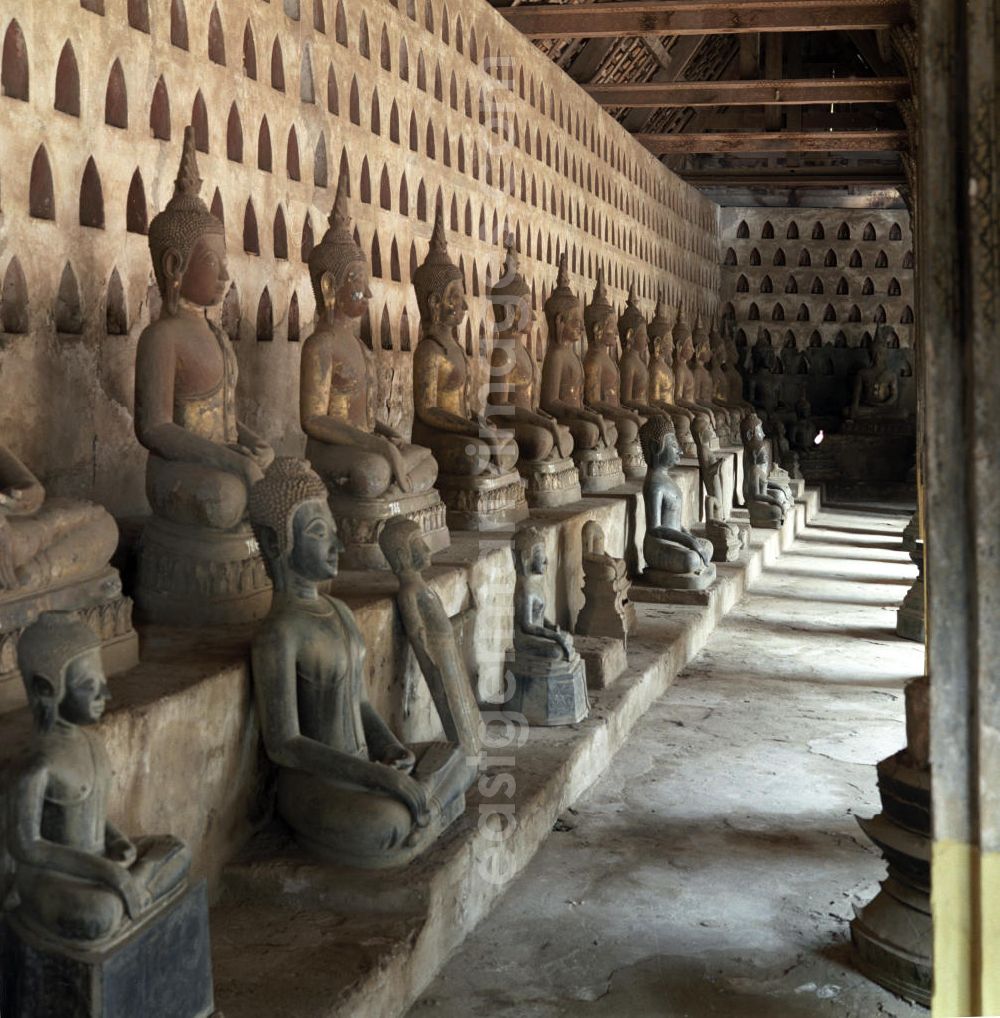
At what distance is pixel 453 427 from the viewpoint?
752 centimetres

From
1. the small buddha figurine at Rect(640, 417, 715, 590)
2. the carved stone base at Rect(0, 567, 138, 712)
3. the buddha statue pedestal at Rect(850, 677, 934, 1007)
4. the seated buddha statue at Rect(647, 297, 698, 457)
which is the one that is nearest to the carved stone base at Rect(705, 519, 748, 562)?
the small buddha figurine at Rect(640, 417, 715, 590)

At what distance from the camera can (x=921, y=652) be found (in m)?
9.05

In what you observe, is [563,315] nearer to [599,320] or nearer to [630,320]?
[599,320]

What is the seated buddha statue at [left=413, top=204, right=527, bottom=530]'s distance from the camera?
24.2 ft

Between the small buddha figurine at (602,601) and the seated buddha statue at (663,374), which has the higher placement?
the seated buddha statue at (663,374)

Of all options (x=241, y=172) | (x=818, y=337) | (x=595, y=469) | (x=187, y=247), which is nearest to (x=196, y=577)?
(x=187, y=247)

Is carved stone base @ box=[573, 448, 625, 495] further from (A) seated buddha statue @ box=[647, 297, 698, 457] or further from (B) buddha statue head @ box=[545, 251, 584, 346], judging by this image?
(A) seated buddha statue @ box=[647, 297, 698, 457]

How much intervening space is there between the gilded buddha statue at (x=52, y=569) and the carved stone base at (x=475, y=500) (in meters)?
3.27

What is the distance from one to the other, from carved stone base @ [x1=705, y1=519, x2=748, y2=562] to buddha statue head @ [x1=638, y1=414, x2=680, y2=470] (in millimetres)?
1633

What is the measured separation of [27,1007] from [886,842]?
2.48 meters

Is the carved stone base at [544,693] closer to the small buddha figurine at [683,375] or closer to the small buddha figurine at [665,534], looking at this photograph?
the small buddha figurine at [665,534]

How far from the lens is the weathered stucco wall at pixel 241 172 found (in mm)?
5297

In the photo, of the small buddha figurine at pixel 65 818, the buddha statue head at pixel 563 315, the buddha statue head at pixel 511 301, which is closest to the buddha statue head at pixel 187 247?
the small buddha figurine at pixel 65 818

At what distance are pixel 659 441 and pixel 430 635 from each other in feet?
15.5
